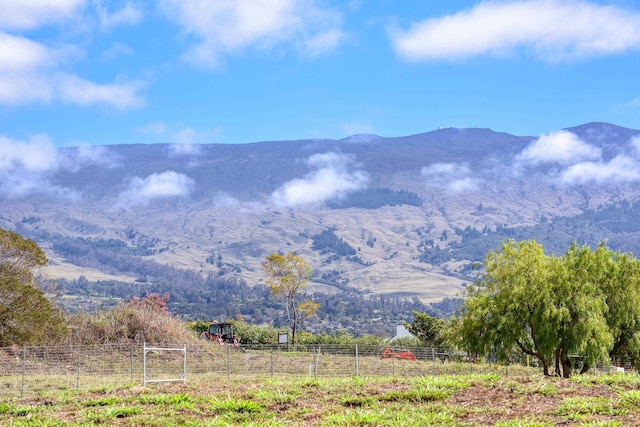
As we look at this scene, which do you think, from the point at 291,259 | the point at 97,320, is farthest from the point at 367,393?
the point at 291,259

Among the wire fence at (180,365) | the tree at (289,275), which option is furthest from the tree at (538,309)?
the tree at (289,275)

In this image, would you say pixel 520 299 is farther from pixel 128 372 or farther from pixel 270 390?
pixel 270 390

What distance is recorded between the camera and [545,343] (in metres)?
30.5

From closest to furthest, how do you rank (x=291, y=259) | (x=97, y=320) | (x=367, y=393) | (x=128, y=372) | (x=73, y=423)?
1. (x=73, y=423)
2. (x=367, y=393)
3. (x=128, y=372)
4. (x=97, y=320)
5. (x=291, y=259)

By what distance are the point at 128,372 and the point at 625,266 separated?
23.5 meters

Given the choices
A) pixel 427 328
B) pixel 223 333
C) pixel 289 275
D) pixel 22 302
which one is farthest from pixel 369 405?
pixel 289 275

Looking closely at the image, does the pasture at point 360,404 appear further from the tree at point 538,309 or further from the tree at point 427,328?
the tree at point 427,328

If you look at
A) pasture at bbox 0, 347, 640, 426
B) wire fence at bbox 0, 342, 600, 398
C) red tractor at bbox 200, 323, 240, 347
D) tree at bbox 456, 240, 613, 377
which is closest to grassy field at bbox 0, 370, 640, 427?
pasture at bbox 0, 347, 640, 426

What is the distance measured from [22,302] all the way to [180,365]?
8.07 m

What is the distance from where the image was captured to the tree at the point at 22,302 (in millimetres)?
32281

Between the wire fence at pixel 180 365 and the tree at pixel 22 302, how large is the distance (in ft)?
3.78

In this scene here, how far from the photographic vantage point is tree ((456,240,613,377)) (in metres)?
30.5

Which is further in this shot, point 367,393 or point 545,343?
point 545,343

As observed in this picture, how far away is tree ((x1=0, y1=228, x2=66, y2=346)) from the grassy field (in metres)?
18.3
